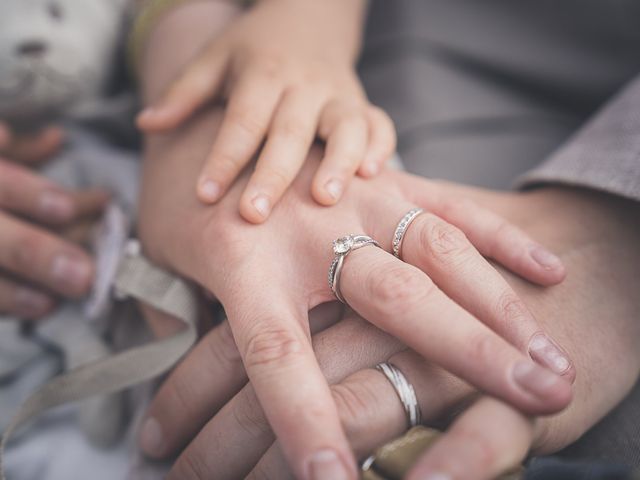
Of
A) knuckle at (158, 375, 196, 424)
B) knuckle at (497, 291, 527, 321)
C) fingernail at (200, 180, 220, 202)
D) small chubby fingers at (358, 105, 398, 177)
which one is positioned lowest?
knuckle at (158, 375, 196, 424)

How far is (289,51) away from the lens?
91 cm

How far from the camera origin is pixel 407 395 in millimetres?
560

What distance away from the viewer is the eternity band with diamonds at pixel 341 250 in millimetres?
626

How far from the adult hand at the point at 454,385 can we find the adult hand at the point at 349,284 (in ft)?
0.08

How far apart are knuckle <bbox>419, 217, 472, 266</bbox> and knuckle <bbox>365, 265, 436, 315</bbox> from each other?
0.16ft

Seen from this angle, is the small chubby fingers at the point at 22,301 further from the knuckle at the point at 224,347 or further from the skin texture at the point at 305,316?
the knuckle at the point at 224,347

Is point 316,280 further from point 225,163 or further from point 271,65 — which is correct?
point 271,65

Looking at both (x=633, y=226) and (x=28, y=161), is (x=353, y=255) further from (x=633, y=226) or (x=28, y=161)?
(x=28, y=161)

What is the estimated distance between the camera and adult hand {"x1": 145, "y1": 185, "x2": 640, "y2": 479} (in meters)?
0.47

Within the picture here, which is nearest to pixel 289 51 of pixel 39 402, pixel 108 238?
pixel 108 238

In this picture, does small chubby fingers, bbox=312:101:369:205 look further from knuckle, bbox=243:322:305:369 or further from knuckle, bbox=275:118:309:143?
knuckle, bbox=243:322:305:369

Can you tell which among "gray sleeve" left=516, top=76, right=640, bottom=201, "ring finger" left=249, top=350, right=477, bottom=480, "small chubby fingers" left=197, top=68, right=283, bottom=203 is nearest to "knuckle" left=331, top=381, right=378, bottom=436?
"ring finger" left=249, top=350, right=477, bottom=480

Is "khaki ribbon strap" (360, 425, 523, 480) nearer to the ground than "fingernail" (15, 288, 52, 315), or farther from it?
farther from it

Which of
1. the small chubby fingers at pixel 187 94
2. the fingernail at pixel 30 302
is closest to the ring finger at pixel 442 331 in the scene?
the small chubby fingers at pixel 187 94
